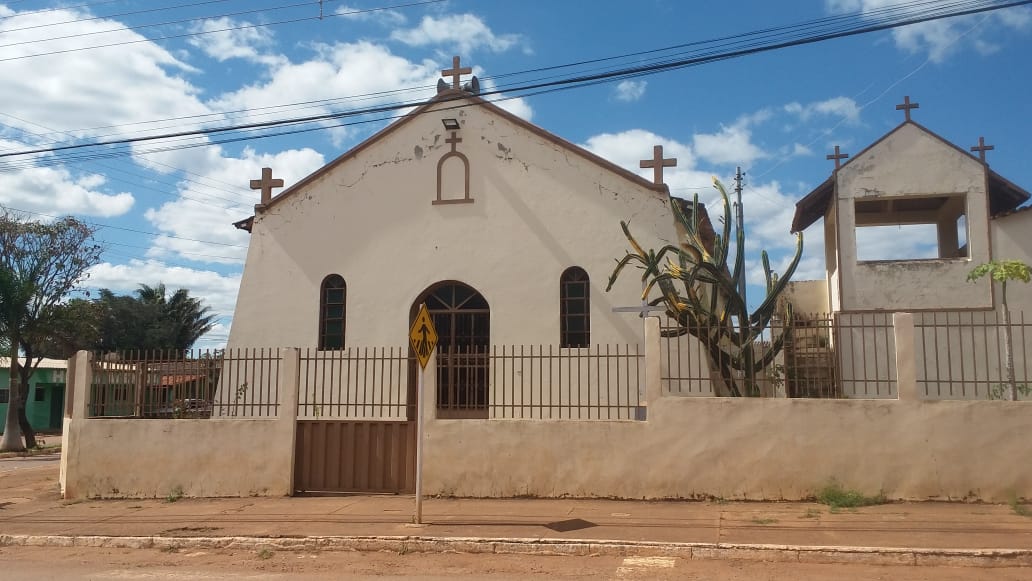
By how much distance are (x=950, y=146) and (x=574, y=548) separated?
33.1 feet

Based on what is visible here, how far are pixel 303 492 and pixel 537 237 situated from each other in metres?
5.56

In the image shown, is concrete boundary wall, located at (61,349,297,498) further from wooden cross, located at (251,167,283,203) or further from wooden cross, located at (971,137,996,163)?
wooden cross, located at (971,137,996,163)

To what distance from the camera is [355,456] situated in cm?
1148

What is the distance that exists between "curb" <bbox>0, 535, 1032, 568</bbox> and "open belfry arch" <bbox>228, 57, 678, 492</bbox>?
Answer: 430cm

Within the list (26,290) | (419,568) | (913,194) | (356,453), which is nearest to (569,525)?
(419,568)

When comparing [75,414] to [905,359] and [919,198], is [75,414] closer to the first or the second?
[905,359]

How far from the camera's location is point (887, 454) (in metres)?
9.89

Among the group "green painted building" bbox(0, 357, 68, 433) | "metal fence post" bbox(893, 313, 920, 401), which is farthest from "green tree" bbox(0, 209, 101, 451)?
"metal fence post" bbox(893, 313, 920, 401)

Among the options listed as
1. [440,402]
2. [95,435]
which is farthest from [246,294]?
[440,402]

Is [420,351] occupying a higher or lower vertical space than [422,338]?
lower

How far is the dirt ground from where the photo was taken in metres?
7.12

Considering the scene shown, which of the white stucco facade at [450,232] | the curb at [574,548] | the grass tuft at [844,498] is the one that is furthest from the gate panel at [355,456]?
the grass tuft at [844,498]

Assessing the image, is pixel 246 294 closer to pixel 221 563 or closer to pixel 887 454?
pixel 221 563

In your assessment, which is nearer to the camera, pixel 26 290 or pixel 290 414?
pixel 290 414
